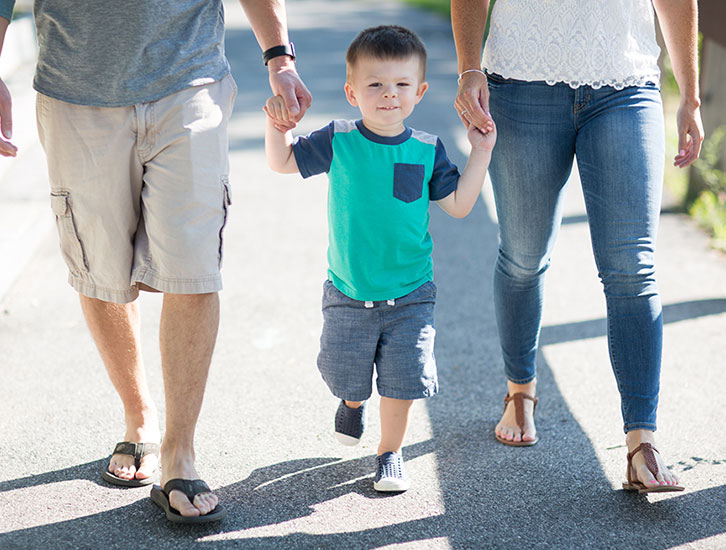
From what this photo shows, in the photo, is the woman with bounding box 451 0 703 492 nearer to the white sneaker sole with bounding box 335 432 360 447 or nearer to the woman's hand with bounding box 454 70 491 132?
the woman's hand with bounding box 454 70 491 132

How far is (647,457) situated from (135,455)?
5.46ft

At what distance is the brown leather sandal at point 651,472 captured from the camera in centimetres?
281

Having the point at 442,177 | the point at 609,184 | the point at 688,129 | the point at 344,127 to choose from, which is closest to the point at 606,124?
the point at 609,184

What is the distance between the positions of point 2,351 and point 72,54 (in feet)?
6.40

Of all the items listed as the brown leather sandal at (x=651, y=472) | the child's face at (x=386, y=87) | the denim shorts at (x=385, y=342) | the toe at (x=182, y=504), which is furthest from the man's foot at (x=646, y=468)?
the toe at (x=182, y=504)

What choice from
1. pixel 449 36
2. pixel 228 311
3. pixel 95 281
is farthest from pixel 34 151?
pixel 449 36

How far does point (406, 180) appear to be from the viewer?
9.30 ft

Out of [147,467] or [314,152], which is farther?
[147,467]

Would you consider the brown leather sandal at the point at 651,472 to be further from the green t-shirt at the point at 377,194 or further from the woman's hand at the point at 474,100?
the woman's hand at the point at 474,100

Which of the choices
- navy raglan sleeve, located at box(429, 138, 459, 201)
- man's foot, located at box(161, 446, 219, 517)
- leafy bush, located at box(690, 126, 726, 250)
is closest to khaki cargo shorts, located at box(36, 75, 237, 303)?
man's foot, located at box(161, 446, 219, 517)

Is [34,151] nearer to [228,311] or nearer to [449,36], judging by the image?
[228,311]

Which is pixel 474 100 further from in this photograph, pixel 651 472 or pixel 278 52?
pixel 651 472

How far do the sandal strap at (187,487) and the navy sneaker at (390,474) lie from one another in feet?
1.82

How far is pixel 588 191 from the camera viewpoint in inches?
116
